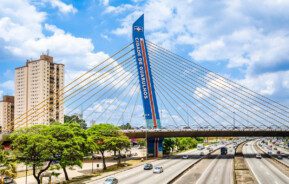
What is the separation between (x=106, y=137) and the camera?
320 ft

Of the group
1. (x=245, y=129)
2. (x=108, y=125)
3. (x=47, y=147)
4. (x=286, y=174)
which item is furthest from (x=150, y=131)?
(x=47, y=147)

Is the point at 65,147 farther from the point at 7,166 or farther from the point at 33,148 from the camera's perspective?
the point at 7,166

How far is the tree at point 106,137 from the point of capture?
94.9 m

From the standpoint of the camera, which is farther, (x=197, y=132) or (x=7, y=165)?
(x=197, y=132)

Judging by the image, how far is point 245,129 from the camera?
111125 millimetres

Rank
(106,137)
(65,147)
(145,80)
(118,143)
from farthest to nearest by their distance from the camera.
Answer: (145,80), (106,137), (118,143), (65,147)

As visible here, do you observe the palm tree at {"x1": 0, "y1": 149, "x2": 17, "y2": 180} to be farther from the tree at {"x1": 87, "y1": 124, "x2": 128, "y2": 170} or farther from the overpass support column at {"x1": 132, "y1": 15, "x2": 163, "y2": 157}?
the overpass support column at {"x1": 132, "y1": 15, "x2": 163, "y2": 157}

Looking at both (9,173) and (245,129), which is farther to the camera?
(245,129)

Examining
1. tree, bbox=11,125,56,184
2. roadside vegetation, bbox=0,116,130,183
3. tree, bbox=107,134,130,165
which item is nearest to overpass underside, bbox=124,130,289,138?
tree, bbox=107,134,130,165

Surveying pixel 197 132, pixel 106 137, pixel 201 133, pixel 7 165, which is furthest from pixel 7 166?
pixel 201 133

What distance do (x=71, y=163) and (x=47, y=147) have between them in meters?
6.39

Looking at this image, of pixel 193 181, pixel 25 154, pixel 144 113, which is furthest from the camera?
pixel 144 113

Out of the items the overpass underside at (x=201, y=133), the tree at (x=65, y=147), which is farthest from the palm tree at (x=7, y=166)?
the overpass underside at (x=201, y=133)

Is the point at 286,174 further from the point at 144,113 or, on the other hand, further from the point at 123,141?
the point at 144,113
